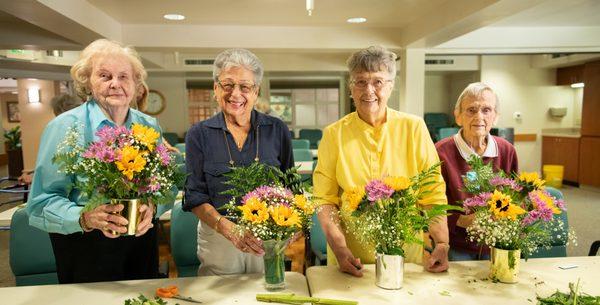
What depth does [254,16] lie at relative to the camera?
520 cm

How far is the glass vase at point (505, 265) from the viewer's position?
1518mm

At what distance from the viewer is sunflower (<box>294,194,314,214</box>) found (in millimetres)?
1335

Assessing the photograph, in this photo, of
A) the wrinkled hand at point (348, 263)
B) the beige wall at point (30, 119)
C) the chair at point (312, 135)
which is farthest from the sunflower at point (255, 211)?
the beige wall at point (30, 119)

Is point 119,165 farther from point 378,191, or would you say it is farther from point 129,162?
point 378,191

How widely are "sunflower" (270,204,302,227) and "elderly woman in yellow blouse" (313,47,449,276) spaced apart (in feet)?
1.29

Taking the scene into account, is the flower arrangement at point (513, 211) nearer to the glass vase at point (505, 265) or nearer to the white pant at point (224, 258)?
the glass vase at point (505, 265)

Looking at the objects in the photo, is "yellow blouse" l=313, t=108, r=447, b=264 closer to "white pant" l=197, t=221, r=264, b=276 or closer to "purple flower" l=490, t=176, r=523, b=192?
"purple flower" l=490, t=176, r=523, b=192

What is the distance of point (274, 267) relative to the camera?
4.75 feet

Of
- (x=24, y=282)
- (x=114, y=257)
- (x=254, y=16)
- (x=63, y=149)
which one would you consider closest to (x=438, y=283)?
(x=114, y=257)

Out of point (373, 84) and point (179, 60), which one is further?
point (179, 60)

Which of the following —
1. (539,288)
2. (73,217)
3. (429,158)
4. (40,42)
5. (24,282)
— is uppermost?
(40,42)

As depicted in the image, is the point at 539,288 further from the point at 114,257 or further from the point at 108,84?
the point at 108,84

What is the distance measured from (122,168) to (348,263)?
95 centimetres

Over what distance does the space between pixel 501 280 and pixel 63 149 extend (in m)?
1.74
